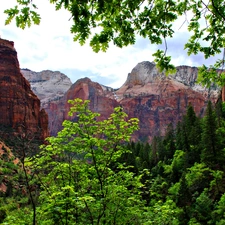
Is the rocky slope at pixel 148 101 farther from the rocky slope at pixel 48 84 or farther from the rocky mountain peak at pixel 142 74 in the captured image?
the rocky slope at pixel 48 84

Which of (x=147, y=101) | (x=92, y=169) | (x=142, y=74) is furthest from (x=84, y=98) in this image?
(x=92, y=169)

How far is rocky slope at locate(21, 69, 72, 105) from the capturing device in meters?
179

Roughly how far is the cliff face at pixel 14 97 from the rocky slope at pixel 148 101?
61.9 m

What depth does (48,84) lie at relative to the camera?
190625 millimetres

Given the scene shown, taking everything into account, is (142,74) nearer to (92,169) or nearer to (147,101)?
(147,101)

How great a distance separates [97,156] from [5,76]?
7648 cm

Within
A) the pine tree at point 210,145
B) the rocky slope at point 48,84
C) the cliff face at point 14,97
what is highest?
the rocky slope at point 48,84

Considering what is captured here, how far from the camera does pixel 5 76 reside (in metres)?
75.9

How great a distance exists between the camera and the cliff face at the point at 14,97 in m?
72.0

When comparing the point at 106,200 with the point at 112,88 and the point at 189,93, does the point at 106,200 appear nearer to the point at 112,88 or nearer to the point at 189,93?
the point at 189,93

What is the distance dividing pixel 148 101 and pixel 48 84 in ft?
269

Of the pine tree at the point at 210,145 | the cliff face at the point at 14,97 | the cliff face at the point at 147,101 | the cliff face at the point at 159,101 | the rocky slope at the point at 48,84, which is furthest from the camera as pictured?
the rocky slope at the point at 48,84

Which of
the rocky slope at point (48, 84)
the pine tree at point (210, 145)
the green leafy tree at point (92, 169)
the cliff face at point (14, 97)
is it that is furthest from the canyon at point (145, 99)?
the green leafy tree at point (92, 169)

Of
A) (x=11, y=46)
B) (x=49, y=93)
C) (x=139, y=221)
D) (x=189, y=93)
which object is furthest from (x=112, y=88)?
(x=139, y=221)
